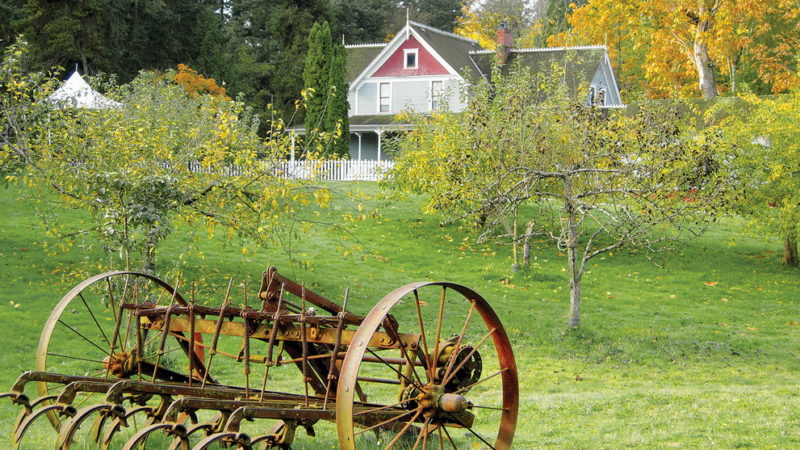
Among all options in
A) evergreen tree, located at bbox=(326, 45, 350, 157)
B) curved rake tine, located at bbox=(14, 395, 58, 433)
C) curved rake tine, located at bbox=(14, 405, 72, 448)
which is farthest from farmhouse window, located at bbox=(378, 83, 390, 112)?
curved rake tine, located at bbox=(14, 405, 72, 448)

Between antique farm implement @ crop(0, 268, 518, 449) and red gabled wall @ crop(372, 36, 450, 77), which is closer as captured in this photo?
antique farm implement @ crop(0, 268, 518, 449)

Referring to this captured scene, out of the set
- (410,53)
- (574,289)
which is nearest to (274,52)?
(410,53)

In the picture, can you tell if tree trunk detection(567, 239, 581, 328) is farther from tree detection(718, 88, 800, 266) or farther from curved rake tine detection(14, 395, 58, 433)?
curved rake tine detection(14, 395, 58, 433)

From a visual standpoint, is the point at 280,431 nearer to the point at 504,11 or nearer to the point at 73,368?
the point at 73,368

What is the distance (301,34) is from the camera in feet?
185

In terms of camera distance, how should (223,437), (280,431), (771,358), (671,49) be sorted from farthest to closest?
(671,49) → (771,358) → (280,431) → (223,437)

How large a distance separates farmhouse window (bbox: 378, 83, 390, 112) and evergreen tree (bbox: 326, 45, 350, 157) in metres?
5.23

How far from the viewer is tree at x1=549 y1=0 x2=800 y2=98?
40.6 meters

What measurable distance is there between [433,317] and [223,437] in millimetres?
12234

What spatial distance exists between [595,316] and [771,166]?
6313 millimetres

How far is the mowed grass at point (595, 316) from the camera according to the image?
31.7 feet

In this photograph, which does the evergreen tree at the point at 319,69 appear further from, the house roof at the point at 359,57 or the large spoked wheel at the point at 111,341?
the large spoked wheel at the point at 111,341

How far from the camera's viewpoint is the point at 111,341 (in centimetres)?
1424

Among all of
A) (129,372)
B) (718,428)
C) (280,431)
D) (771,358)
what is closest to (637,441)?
(718,428)
